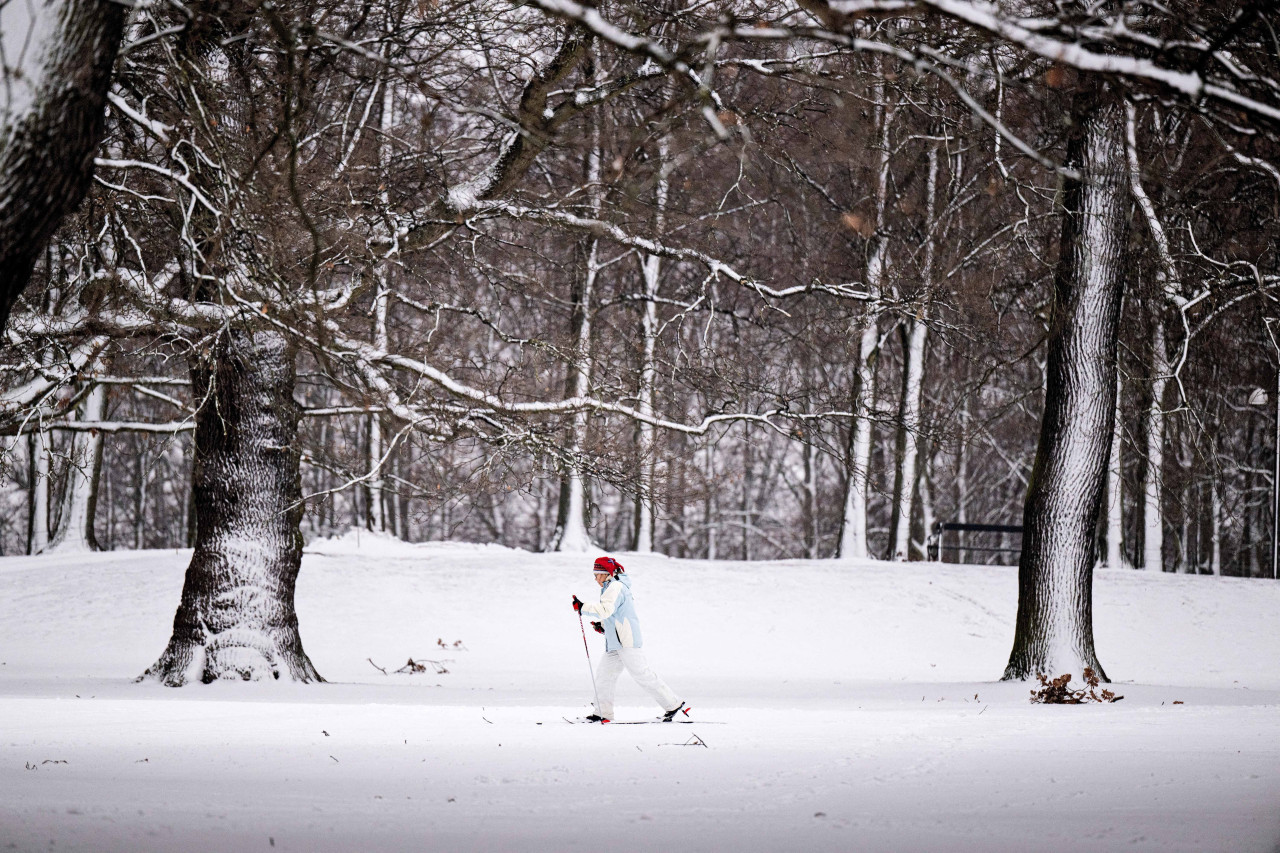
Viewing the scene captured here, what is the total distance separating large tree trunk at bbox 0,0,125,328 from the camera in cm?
479

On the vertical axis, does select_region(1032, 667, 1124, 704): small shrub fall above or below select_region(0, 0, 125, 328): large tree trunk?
below

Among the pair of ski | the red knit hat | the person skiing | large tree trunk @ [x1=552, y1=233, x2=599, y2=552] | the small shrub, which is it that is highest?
large tree trunk @ [x1=552, y1=233, x2=599, y2=552]

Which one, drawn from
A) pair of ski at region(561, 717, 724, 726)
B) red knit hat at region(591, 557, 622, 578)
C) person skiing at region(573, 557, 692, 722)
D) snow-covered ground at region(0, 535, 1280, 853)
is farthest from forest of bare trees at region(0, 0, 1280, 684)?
pair of ski at region(561, 717, 724, 726)

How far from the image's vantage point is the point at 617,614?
10.5 m

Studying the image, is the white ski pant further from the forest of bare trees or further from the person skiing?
the forest of bare trees

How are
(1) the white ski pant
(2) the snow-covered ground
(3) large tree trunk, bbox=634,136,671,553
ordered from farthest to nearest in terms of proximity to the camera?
(3) large tree trunk, bbox=634,136,671,553 < (1) the white ski pant < (2) the snow-covered ground

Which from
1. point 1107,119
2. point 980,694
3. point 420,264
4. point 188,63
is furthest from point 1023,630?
point 188,63

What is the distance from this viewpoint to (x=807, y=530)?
39844 millimetres

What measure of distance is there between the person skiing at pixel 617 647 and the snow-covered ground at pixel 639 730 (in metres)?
0.41

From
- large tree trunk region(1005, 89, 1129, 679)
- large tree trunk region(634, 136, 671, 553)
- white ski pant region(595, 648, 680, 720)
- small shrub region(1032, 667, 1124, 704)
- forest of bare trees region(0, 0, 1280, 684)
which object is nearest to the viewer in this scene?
forest of bare trees region(0, 0, 1280, 684)

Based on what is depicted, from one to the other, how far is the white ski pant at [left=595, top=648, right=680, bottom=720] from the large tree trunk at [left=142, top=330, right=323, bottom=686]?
4286mm

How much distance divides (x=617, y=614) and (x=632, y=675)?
523 mm

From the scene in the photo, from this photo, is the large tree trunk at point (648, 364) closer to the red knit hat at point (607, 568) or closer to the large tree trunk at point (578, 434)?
the large tree trunk at point (578, 434)

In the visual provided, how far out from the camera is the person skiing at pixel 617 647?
10391mm
